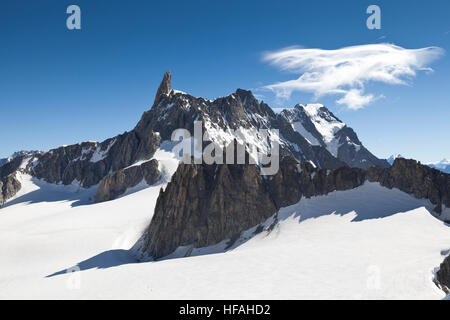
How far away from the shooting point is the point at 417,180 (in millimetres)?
49906

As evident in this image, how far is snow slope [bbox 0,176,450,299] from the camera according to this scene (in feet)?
74.1

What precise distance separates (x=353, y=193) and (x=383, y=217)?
9069mm

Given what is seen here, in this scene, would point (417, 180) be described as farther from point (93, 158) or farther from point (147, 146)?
point (93, 158)

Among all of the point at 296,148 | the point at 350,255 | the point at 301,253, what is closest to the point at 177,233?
the point at 301,253

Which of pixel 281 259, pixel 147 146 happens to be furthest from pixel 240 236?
pixel 147 146

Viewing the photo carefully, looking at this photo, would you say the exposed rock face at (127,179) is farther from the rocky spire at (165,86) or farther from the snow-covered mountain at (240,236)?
the rocky spire at (165,86)

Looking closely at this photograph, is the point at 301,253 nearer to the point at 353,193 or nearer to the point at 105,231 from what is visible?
the point at 353,193

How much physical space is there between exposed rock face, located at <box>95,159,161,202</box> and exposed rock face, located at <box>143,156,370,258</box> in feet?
181

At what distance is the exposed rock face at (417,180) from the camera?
48125 mm

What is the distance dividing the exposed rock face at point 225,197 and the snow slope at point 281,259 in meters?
2.92

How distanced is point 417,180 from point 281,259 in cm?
3410

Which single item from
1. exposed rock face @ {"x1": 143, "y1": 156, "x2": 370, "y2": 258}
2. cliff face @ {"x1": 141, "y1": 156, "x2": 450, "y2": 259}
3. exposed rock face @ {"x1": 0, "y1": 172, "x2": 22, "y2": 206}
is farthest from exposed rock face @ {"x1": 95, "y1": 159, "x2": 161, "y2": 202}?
exposed rock face @ {"x1": 143, "y1": 156, "x2": 370, "y2": 258}

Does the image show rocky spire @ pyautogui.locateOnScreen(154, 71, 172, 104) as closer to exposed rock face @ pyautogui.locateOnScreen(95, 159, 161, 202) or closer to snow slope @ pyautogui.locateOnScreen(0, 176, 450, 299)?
exposed rock face @ pyautogui.locateOnScreen(95, 159, 161, 202)

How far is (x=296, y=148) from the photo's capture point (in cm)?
17738
